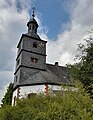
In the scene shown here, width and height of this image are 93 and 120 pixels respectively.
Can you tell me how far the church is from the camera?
30.4 m

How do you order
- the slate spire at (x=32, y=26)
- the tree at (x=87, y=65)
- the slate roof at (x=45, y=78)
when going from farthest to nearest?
the slate spire at (x=32, y=26) → the slate roof at (x=45, y=78) → the tree at (x=87, y=65)

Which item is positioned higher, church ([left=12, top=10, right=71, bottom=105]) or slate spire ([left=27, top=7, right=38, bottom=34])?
slate spire ([left=27, top=7, right=38, bottom=34])

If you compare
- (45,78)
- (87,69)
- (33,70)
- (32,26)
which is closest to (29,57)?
(33,70)

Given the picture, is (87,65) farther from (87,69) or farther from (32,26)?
(32,26)

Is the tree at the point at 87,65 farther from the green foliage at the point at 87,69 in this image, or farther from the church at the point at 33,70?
the church at the point at 33,70

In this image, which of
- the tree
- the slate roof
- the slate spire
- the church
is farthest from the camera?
the slate spire

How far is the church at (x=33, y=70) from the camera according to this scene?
30.4m

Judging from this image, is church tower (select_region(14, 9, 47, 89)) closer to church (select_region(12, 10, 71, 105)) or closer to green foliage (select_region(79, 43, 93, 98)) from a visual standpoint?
church (select_region(12, 10, 71, 105))

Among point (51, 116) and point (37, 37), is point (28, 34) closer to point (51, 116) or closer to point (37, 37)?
point (37, 37)

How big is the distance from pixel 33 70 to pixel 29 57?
226 cm

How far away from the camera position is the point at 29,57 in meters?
33.8

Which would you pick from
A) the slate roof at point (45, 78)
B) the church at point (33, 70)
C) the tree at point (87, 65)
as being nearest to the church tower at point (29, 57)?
the church at point (33, 70)

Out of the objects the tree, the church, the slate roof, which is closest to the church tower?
the church

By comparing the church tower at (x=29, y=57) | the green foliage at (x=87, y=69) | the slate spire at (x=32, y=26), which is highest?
the slate spire at (x=32, y=26)
